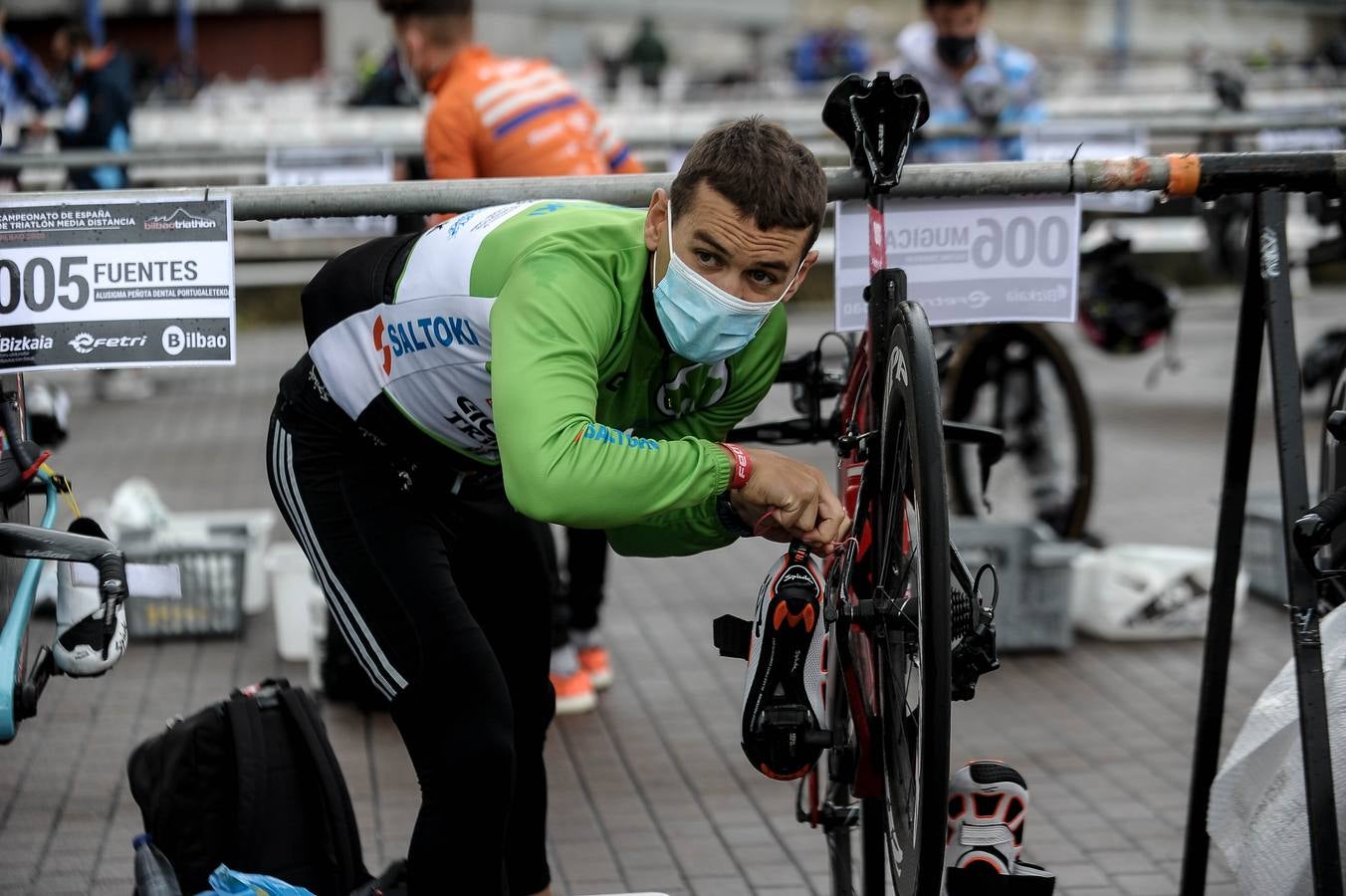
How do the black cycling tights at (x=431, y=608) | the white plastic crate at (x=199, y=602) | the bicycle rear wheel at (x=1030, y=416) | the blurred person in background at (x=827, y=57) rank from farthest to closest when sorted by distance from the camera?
the blurred person in background at (x=827, y=57)
the bicycle rear wheel at (x=1030, y=416)
the white plastic crate at (x=199, y=602)
the black cycling tights at (x=431, y=608)

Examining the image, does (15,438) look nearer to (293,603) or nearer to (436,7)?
(293,603)

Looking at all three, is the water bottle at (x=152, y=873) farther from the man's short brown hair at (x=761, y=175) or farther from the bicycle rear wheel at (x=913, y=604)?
the man's short brown hair at (x=761, y=175)

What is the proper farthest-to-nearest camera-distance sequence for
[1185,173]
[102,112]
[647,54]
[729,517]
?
[647,54] < [102,112] < [1185,173] < [729,517]

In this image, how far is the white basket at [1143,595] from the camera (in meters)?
5.90

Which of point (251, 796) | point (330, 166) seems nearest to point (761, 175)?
point (251, 796)

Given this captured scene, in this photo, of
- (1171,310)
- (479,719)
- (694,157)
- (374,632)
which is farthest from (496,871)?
(1171,310)

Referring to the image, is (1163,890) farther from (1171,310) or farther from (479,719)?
(1171,310)

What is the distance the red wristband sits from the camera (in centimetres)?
266

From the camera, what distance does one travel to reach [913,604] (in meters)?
2.70

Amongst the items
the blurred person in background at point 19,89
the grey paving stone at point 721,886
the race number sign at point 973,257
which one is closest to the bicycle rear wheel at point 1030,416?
the grey paving stone at point 721,886

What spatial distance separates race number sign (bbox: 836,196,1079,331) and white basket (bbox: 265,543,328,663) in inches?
109

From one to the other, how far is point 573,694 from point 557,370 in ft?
9.53

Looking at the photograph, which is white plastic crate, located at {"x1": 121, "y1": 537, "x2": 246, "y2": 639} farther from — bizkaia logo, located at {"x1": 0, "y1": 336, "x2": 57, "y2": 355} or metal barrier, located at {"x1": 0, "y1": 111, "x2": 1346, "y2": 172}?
bizkaia logo, located at {"x1": 0, "y1": 336, "x2": 57, "y2": 355}

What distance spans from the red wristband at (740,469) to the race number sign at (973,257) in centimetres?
77
